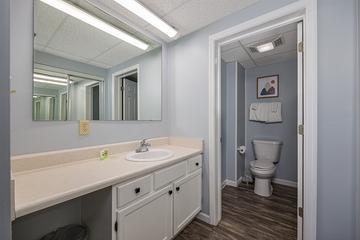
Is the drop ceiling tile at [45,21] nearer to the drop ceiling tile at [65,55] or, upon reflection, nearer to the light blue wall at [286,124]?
the drop ceiling tile at [65,55]

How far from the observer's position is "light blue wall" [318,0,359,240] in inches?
41.3

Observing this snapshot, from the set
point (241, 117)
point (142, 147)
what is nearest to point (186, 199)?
point (142, 147)

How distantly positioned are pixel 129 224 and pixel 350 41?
1914 mm

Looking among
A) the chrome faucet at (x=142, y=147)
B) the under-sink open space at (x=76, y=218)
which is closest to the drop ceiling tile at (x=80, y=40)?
the chrome faucet at (x=142, y=147)

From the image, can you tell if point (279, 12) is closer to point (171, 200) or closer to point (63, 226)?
point (171, 200)

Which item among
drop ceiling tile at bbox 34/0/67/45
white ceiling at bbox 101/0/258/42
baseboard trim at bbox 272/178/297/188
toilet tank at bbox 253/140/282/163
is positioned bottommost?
baseboard trim at bbox 272/178/297/188

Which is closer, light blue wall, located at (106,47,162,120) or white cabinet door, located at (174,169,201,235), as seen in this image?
white cabinet door, located at (174,169,201,235)

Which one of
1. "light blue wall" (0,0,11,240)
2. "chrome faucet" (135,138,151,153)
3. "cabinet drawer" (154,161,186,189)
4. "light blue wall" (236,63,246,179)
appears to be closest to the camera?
"light blue wall" (0,0,11,240)

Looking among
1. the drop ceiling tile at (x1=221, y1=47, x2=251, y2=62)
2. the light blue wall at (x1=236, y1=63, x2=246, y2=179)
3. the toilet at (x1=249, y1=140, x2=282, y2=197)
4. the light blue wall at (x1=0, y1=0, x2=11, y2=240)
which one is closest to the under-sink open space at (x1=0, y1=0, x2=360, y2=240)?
the light blue wall at (x1=0, y1=0, x2=11, y2=240)

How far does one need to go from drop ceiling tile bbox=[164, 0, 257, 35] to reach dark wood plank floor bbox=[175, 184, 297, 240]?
2224mm

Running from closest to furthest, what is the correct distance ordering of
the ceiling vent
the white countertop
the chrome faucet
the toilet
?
the white countertop, the chrome faucet, the ceiling vent, the toilet

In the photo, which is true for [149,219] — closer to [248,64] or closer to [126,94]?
[126,94]

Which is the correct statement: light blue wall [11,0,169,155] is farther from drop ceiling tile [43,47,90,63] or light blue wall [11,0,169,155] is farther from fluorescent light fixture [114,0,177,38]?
fluorescent light fixture [114,0,177,38]

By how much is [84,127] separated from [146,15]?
3.93 feet
